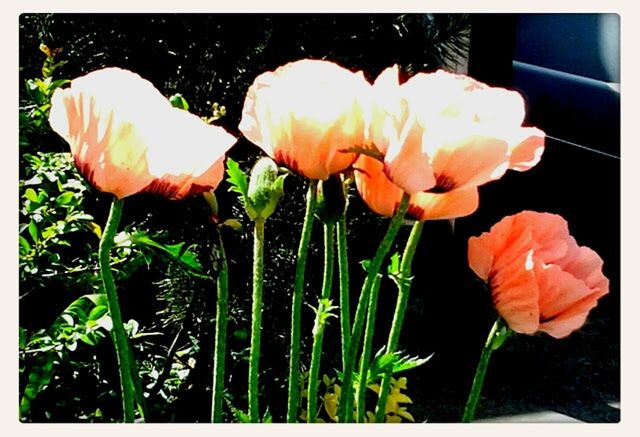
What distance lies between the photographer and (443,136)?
0.48m

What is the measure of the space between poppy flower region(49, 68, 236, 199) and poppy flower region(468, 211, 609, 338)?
16cm

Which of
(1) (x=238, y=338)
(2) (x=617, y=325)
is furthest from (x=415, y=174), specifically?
(1) (x=238, y=338)

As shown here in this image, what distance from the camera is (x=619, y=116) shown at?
2.76 feet

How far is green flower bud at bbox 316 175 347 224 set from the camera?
1.68ft

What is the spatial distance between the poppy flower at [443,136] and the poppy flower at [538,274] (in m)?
0.05

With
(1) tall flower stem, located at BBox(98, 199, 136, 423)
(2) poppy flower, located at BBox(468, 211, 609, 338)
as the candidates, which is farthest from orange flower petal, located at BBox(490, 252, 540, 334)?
(1) tall flower stem, located at BBox(98, 199, 136, 423)

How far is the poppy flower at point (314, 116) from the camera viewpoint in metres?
0.49

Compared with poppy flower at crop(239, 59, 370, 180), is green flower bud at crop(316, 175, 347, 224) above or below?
below

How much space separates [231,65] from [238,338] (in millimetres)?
258

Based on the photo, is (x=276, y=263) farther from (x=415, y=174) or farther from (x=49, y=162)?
(x=415, y=174)

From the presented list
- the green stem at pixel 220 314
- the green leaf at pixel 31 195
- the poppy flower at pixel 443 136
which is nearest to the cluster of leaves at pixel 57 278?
the green leaf at pixel 31 195

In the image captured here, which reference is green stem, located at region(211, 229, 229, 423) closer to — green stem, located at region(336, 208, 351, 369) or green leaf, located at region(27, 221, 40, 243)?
green stem, located at region(336, 208, 351, 369)

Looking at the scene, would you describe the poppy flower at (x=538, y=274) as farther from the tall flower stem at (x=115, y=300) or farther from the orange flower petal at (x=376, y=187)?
the tall flower stem at (x=115, y=300)
